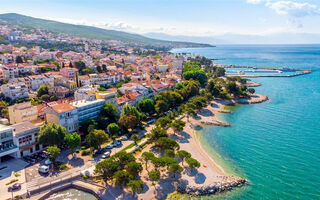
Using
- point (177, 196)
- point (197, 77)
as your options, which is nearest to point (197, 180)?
point (177, 196)

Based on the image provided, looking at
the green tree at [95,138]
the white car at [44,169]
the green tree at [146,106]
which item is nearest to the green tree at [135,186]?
the green tree at [95,138]

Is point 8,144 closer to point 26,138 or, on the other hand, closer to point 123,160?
point 26,138

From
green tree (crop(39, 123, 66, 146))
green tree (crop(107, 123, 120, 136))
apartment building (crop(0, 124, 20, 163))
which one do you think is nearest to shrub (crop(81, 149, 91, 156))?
green tree (crop(39, 123, 66, 146))

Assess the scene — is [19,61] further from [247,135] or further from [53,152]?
[247,135]

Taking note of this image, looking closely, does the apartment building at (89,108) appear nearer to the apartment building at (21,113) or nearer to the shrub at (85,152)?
the apartment building at (21,113)

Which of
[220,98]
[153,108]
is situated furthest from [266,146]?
[220,98]

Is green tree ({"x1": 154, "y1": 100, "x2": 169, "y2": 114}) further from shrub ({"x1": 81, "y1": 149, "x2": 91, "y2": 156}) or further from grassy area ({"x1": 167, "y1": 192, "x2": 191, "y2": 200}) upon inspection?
grassy area ({"x1": 167, "y1": 192, "x2": 191, "y2": 200})
